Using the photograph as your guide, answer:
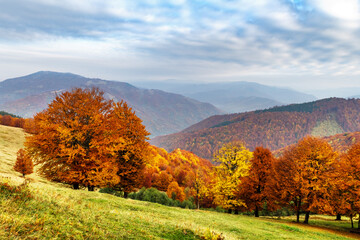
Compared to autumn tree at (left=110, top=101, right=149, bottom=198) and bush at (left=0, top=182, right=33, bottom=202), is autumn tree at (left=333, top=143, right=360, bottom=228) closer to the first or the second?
autumn tree at (left=110, top=101, right=149, bottom=198)

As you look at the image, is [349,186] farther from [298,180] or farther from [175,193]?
[175,193]

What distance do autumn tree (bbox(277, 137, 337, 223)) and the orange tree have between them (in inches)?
1101

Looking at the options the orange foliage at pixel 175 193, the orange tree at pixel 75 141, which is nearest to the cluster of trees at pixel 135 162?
the orange tree at pixel 75 141

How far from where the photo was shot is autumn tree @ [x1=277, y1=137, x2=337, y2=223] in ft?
103

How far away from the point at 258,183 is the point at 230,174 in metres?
5.20

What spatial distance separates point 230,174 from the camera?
3938cm

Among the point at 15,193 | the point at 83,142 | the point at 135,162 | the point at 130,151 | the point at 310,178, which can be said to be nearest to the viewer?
the point at 15,193

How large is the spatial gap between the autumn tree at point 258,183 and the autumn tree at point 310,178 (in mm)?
2548

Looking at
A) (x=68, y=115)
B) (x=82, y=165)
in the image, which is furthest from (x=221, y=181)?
(x=68, y=115)

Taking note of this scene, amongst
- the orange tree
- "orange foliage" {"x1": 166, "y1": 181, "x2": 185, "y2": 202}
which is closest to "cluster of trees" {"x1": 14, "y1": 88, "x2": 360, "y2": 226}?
the orange tree

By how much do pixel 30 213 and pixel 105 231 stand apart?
2.89 m

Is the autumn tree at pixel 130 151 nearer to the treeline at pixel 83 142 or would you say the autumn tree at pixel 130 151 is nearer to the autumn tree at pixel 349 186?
the treeline at pixel 83 142

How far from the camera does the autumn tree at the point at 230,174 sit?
37125 millimetres

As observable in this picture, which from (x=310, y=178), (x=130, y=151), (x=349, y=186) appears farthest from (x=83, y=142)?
(x=349, y=186)
